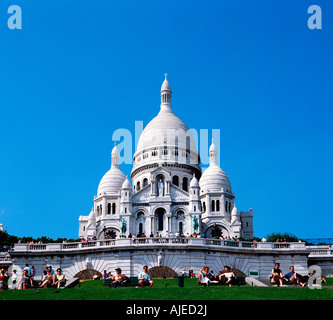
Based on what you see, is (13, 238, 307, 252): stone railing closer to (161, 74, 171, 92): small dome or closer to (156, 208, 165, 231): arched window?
(156, 208, 165, 231): arched window

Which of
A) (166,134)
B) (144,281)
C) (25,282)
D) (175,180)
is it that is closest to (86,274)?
(25,282)

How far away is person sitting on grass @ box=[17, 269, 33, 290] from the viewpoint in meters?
24.3

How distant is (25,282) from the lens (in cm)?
2455

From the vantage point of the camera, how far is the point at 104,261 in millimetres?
37344

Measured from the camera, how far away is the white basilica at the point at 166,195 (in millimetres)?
87688

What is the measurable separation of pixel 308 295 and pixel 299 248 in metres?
19.9

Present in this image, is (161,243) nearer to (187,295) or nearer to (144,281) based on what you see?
(144,281)

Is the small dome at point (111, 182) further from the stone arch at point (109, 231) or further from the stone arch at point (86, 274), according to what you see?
the stone arch at point (86, 274)

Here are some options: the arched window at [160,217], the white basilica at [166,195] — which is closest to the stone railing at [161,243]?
the white basilica at [166,195]
